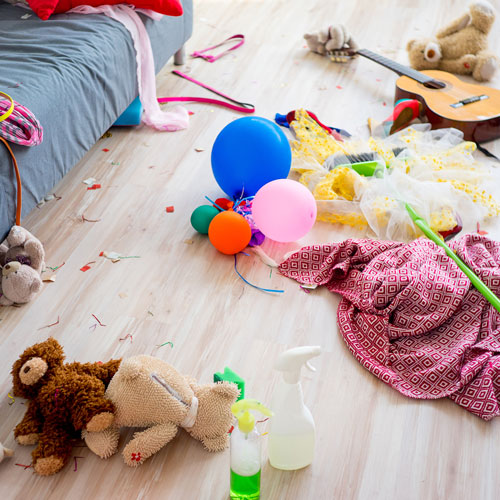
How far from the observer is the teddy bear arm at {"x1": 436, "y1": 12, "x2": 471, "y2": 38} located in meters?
2.86

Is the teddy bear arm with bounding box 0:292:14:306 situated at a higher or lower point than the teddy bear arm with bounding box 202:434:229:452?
lower

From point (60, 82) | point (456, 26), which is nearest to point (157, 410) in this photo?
point (60, 82)

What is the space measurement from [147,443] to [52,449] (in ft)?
0.63

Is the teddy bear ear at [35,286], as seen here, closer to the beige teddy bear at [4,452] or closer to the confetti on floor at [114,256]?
the confetti on floor at [114,256]

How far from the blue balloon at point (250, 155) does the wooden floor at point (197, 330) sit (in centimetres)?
21

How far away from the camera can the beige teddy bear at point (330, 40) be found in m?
2.98

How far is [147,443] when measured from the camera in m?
1.27

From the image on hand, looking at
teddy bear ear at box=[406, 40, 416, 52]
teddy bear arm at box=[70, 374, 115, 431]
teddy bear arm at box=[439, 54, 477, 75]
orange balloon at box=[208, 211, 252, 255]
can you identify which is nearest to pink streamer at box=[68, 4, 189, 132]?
orange balloon at box=[208, 211, 252, 255]

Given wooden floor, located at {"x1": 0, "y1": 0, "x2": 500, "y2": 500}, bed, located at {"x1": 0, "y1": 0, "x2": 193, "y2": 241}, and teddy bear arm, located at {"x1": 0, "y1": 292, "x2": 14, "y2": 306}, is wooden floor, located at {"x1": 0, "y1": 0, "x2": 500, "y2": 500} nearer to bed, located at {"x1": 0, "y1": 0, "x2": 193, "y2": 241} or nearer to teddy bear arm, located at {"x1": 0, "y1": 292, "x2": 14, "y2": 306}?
teddy bear arm, located at {"x1": 0, "y1": 292, "x2": 14, "y2": 306}

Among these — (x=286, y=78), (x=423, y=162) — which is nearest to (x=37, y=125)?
(x=423, y=162)

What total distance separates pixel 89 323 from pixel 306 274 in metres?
0.62

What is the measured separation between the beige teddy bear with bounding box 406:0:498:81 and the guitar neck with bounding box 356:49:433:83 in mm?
156

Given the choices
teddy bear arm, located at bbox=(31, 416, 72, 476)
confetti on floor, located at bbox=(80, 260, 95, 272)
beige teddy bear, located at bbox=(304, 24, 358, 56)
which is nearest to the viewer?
teddy bear arm, located at bbox=(31, 416, 72, 476)

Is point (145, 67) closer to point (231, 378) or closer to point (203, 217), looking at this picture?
point (203, 217)
